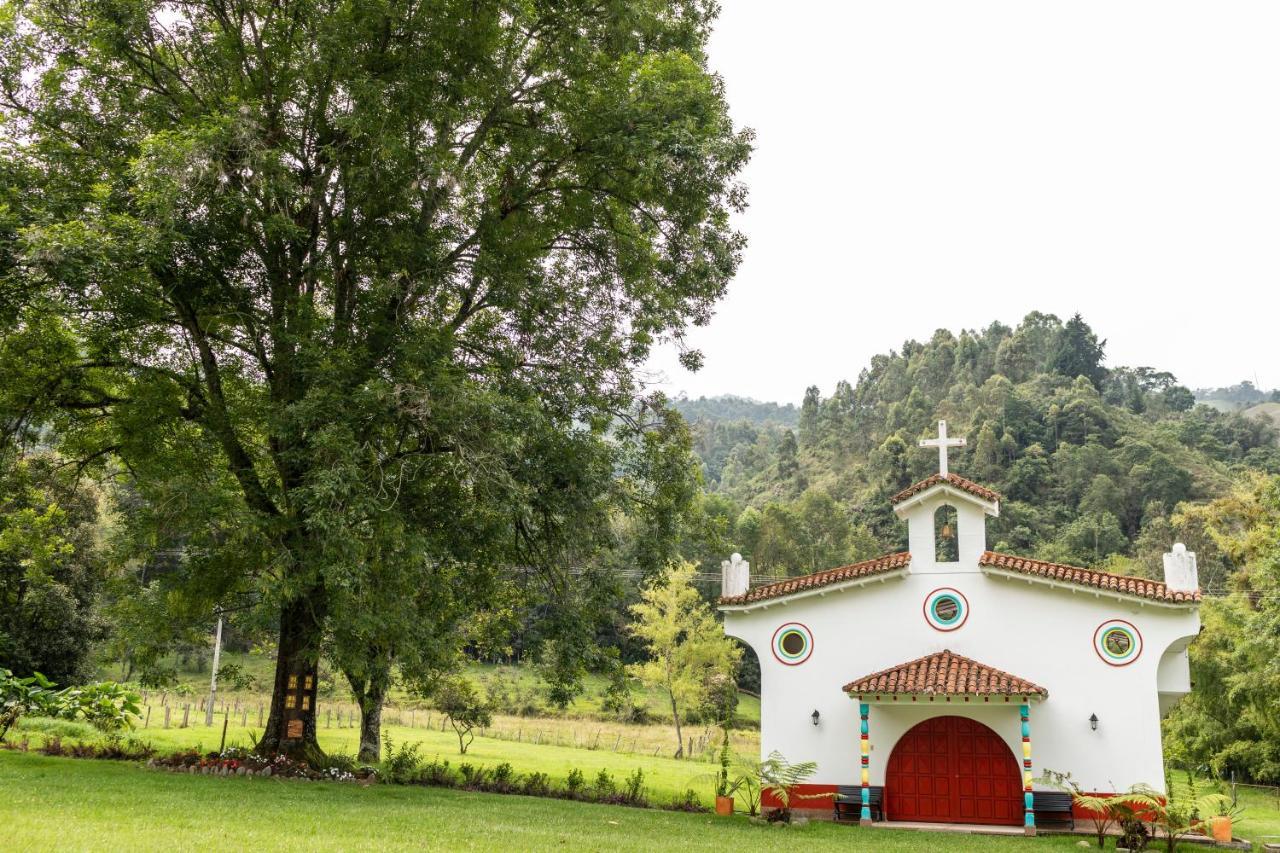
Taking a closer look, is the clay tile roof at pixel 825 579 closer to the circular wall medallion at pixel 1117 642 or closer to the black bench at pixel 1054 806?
the circular wall medallion at pixel 1117 642

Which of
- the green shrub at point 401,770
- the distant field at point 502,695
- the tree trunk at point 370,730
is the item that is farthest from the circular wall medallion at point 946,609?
the distant field at point 502,695

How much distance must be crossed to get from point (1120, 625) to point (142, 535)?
18.3 meters

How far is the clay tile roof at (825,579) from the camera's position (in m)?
19.2

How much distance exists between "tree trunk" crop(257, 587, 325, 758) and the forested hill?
33993 millimetres

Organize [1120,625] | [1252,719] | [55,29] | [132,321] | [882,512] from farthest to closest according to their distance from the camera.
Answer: [882,512], [1252,719], [1120,625], [55,29], [132,321]

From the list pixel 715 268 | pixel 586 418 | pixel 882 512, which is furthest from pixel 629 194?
pixel 882 512

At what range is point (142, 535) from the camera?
16141 millimetres

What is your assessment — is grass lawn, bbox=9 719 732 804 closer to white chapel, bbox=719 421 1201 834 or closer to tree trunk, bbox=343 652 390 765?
tree trunk, bbox=343 652 390 765

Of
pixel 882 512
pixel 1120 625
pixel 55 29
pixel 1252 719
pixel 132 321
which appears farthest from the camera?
pixel 882 512

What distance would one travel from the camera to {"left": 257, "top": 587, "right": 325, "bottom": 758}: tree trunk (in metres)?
18.3

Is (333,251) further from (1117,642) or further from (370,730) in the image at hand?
(1117,642)

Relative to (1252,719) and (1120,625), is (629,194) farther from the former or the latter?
(1252,719)

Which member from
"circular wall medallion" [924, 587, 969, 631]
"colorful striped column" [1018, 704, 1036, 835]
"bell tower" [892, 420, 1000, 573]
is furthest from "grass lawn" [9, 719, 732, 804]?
"bell tower" [892, 420, 1000, 573]

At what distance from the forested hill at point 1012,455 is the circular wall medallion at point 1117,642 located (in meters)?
33.6
